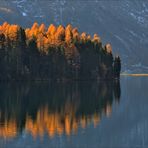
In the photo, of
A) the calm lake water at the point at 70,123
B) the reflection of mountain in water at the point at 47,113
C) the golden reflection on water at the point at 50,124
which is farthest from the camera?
the reflection of mountain in water at the point at 47,113

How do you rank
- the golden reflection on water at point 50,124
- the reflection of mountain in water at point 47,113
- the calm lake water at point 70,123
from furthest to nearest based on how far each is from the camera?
the reflection of mountain in water at point 47,113
the golden reflection on water at point 50,124
the calm lake water at point 70,123

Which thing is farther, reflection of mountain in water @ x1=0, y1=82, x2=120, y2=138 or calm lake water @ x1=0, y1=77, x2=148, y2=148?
reflection of mountain in water @ x1=0, y1=82, x2=120, y2=138

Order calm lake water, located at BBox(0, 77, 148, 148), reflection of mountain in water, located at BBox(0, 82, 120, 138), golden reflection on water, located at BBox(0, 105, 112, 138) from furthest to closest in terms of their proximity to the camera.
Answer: reflection of mountain in water, located at BBox(0, 82, 120, 138) → golden reflection on water, located at BBox(0, 105, 112, 138) → calm lake water, located at BBox(0, 77, 148, 148)

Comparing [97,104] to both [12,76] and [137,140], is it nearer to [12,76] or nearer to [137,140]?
[137,140]

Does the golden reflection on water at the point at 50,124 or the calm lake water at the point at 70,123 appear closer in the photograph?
the calm lake water at the point at 70,123

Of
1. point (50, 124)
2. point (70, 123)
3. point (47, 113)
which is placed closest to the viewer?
point (50, 124)

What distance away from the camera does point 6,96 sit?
361 feet

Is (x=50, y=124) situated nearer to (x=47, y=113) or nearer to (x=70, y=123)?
(x=70, y=123)

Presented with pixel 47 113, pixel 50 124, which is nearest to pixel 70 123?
pixel 50 124

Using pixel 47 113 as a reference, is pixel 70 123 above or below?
below

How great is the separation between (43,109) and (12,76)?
326 ft

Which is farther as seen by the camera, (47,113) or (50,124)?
(47,113)

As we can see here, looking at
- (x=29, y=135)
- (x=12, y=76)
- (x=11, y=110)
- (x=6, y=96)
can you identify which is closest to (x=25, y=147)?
(x=29, y=135)

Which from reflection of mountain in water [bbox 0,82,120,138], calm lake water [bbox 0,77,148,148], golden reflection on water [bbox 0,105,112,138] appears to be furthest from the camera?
reflection of mountain in water [bbox 0,82,120,138]
